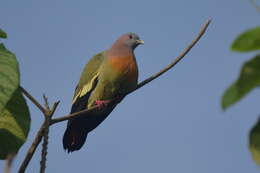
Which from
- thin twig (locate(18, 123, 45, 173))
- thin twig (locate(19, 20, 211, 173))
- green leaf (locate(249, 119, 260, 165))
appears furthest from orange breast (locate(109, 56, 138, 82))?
green leaf (locate(249, 119, 260, 165))

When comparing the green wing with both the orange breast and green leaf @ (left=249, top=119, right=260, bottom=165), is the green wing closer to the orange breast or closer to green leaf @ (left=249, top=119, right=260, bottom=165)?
the orange breast

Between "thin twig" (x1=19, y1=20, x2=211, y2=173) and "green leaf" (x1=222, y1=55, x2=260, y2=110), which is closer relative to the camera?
"green leaf" (x1=222, y1=55, x2=260, y2=110)

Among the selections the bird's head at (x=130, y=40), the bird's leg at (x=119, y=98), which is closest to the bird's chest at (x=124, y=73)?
the bird's leg at (x=119, y=98)

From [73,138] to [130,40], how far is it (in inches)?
82.5

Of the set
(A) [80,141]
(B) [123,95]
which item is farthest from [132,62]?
(A) [80,141]

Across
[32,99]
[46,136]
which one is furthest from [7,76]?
[32,99]

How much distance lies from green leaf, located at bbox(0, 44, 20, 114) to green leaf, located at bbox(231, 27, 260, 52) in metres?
0.93

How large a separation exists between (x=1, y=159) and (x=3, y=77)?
1.75 feet

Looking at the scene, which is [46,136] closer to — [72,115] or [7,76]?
[7,76]

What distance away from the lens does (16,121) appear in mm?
1999

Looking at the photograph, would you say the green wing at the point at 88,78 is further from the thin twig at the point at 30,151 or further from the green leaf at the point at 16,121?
the thin twig at the point at 30,151

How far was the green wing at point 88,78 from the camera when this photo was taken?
20.1 ft

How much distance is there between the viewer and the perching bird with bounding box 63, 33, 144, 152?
19.1 ft

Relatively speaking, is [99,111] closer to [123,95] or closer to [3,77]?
[123,95]
